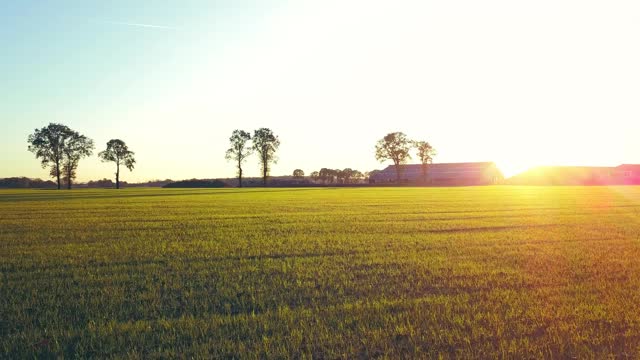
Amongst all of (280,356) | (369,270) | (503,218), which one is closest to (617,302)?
(369,270)

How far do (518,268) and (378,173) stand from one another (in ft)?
477

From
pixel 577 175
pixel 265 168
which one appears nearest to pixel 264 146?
pixel 265 168

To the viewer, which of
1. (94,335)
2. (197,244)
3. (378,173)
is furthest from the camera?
(378,173)

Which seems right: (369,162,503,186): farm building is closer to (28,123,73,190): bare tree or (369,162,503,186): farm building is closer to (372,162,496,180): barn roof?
A: (372,162,496,180): barn roof

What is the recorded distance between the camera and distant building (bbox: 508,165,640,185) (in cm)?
12850

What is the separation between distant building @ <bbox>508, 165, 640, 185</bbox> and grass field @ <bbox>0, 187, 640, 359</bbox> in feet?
415

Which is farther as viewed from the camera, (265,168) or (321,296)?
(265,168)

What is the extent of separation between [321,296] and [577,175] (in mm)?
156704

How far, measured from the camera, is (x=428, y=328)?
6484 millimetres

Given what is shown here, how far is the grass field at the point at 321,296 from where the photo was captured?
5969 millimetres

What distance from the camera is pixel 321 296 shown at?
322 inches

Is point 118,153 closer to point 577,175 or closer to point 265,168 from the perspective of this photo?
point 265,168

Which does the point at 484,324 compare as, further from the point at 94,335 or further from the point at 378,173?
the point at 378,173

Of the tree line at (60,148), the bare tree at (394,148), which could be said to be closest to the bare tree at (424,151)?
the bare tree at (394,148)
